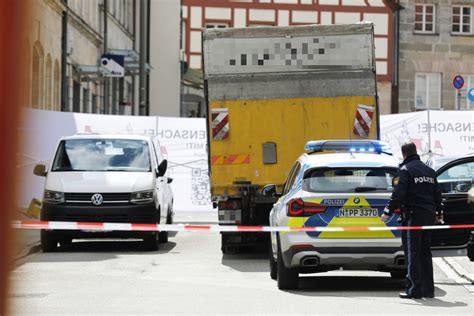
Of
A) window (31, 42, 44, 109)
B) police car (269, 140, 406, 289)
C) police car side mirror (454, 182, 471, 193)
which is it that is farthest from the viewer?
police car side mirror (454, 182, 471, 193)

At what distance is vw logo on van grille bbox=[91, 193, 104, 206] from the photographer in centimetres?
1753

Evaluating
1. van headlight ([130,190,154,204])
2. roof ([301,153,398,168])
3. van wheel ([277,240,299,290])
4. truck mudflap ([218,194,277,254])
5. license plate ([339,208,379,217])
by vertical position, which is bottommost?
van wheel ([277,240,299,290])

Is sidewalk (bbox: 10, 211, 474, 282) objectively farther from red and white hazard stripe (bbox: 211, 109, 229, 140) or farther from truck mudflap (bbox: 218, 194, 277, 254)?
red and white hazard stripe (bbox: 211, 109, 229, 140)

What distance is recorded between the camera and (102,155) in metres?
18.8

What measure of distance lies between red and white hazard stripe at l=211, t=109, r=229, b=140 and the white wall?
42335 mm

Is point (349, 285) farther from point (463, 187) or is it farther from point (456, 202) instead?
point (463, 187)

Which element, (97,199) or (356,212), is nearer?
(356,212)

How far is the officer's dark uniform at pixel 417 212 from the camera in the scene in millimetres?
11430

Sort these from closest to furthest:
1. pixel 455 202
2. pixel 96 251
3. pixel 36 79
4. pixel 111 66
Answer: pixel 36 79 < pixel 455 202 < pixel 96 251 < pixel 111 66

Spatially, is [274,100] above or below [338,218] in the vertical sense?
above

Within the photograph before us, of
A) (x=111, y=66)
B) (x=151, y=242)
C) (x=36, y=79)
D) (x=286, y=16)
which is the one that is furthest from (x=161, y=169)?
(x=286, y=16)

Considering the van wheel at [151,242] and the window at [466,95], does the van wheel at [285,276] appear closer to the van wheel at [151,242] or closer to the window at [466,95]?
the van wheel at [151,242]

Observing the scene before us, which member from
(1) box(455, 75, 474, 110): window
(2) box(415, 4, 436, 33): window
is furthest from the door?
(2) box(415, 4, 436, 33): window

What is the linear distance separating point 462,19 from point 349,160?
150 feet
